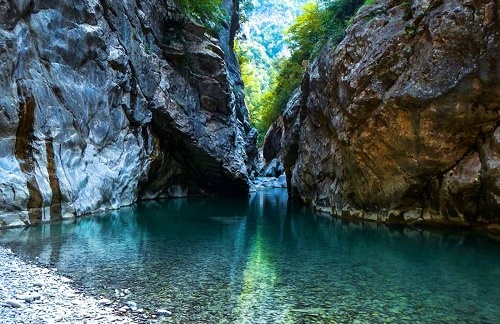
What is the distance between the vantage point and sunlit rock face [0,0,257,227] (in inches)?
613

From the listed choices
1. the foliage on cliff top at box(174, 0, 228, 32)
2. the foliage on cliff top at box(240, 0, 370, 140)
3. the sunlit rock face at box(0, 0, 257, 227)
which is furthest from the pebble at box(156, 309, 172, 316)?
the foliage on cliff top at box(174, 0, 228, 32)

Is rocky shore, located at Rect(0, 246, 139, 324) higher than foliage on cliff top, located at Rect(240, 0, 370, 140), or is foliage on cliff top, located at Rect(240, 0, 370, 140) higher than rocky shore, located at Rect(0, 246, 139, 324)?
foliage on cliff top, located at Rect(240, 0, 370, 140)

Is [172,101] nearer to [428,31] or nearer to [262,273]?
[428,31]

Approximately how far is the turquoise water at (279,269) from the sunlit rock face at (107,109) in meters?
2.50

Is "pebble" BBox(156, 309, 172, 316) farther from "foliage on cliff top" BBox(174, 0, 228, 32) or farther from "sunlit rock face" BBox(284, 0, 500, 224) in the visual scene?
"foliage on cliff top" BBox(174, 0, 228, 32)

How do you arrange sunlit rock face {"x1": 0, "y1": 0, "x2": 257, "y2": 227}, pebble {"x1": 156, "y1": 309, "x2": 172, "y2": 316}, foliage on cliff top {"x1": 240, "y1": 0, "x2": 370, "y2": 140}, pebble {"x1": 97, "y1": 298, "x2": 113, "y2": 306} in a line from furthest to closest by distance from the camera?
foliage on cliff top {"x1": 240, "y1": 0, "x2": 370, "y2": 140}
sunlit rock face {"x1": 0, "y1": 0, "x2": 257, "y2": 227}
pebble {"x1": 97, "y1": 298, "x2": 113, "y2": 306}
pebble {"x1": 156, "y1": 309, "x2": 172, "y2": 316}

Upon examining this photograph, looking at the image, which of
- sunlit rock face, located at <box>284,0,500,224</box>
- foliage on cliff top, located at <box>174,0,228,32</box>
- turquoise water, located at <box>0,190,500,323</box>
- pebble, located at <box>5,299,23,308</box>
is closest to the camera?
pebble, located at <box>5,299,23,308</box>

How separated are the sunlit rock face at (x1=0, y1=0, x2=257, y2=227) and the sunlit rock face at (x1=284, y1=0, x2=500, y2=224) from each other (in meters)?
12.0

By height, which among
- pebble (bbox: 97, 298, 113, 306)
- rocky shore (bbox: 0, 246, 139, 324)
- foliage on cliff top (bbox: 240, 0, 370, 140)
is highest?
foliage on cliff top (bbox: 240, 0, 370, 140)

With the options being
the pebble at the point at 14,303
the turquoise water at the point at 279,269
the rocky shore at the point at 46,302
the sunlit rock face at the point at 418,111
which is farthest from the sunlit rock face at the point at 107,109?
the sunlit rock face at the point at 418,111

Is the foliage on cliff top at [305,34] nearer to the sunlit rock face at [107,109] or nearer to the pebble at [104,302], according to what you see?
the sunlit rock face at [107,109]

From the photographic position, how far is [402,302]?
772 centimetres

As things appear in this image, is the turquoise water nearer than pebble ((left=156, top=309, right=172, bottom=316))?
No

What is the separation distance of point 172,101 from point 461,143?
19.4m
